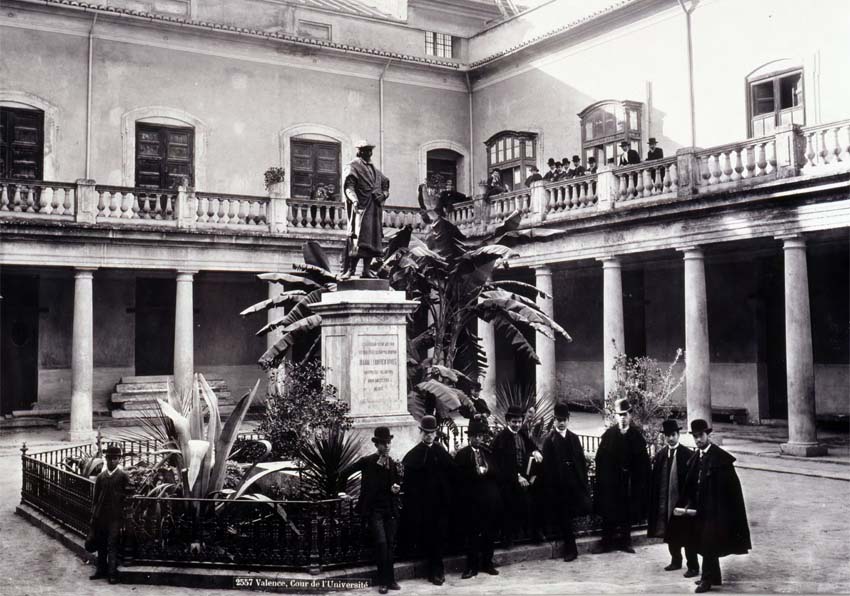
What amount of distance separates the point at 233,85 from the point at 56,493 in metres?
16.4

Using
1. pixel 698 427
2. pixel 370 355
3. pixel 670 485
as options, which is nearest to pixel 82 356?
pixel 370 355

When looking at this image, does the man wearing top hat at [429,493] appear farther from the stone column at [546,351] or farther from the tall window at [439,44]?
the tall window at [439,44]

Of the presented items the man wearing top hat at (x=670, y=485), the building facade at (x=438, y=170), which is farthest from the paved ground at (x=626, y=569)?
the building facade at (x=438, y=170)

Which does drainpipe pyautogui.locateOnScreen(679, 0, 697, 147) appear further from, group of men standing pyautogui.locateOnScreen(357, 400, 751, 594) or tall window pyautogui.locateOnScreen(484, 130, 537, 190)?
group of men standing pyautogui.locateOnScreen(357, 400, 751, 594)

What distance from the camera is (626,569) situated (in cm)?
892

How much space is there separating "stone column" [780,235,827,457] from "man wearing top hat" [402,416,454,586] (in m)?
10.5


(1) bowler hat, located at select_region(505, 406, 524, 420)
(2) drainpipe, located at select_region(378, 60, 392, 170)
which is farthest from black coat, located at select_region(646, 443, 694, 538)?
(2) drainpipe, located at select_region(378, 60, 392, 170)

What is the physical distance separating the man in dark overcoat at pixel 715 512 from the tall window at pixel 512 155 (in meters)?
Result: 18.4

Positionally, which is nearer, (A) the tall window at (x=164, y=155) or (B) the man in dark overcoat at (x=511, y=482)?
(B) the man in dark overcoat at (x=511, y=482)

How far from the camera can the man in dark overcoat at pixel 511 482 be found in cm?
930

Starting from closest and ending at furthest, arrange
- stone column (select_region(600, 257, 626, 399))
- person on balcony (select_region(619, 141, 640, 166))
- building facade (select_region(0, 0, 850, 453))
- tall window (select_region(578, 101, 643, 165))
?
1. building facade (select_region(0, 0, 850, 453))
2. stone column (select_region(600, 257, 626, 399))
3. person on balcony (select_region(619, 141, 640, 166))
4. tall window (select_region(578, 101, 643, 165))

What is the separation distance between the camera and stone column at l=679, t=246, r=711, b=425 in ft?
60.6

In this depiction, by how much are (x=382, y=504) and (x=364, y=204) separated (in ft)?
→ 14.1

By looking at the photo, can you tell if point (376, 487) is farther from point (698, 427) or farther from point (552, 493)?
point (698, 427)
